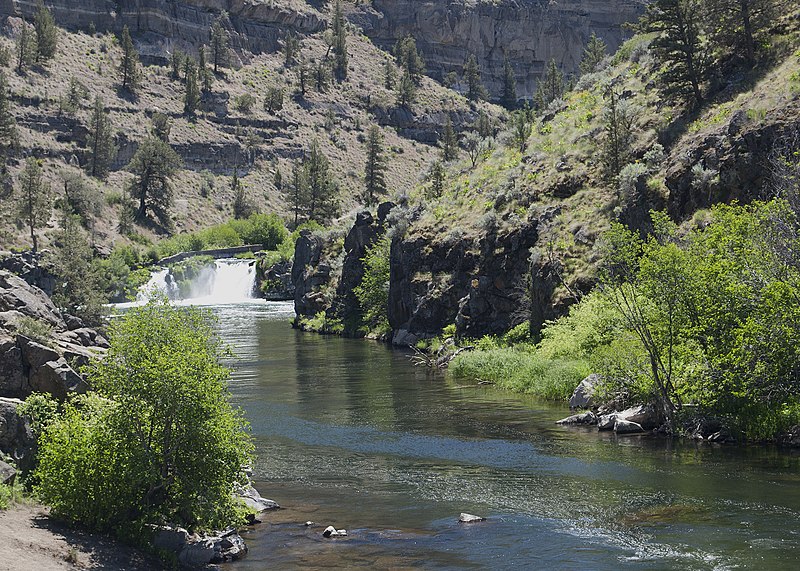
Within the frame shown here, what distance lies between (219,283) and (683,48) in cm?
6798

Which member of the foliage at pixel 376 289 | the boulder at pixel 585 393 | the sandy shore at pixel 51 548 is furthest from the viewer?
the foliage at pixel 376 289

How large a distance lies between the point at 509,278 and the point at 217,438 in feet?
118

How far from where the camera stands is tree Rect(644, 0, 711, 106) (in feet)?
175

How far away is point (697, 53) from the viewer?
56.4 m

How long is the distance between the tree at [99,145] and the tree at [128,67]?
61.8ft

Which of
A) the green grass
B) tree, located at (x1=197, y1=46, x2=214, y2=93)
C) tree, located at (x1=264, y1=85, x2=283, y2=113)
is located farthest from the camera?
tree, located at (x1=264, y1=85, x2=283, y2=113)

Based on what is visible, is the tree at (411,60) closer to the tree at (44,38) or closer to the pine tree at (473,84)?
the pine tree at (473,84)

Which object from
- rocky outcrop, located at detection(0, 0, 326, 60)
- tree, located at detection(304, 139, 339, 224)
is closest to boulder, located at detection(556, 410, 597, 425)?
tree, located at detection(304, 139, 339, 224)

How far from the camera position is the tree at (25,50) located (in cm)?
13912

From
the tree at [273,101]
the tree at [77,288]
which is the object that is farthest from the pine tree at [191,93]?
the tree at [77,288]

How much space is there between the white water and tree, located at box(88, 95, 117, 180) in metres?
31.2

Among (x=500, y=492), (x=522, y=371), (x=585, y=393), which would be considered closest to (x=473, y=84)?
(x=522, y=371)

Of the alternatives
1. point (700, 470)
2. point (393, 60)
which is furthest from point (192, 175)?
point (700, 470)

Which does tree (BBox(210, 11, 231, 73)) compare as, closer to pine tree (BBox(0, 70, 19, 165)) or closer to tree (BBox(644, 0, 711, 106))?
pine tree (BBox(0, 70, 19, 165))
